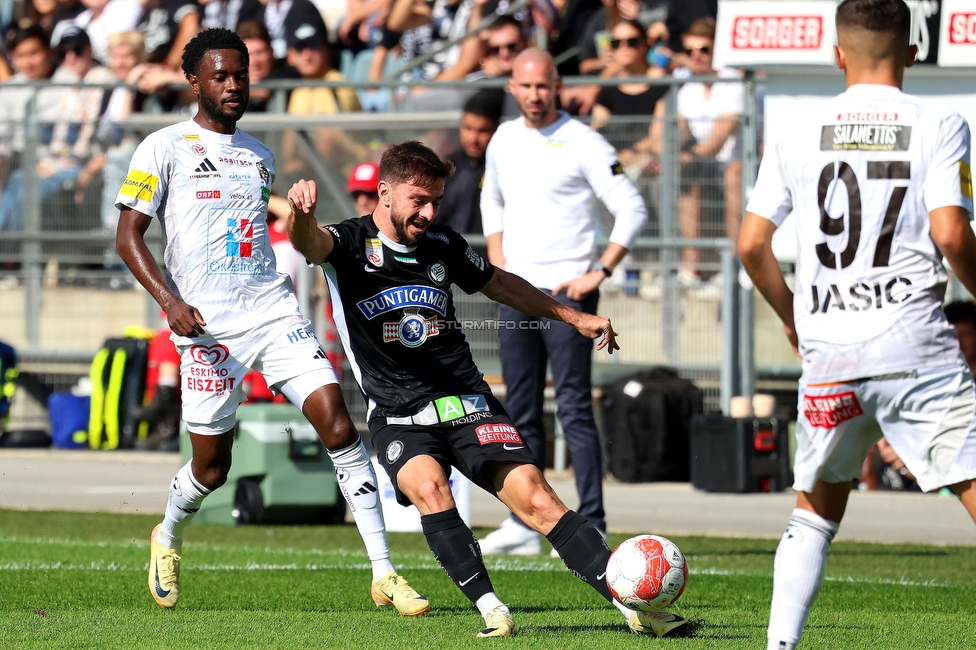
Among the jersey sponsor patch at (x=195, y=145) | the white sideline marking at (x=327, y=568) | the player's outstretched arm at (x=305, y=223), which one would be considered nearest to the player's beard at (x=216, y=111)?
the jersey sponsor patch at (x=195, y=145)

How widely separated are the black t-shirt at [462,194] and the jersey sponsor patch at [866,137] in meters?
7.61

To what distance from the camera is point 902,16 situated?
4.68m

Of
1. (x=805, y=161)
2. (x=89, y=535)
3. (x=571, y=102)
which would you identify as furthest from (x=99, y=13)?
(x=805, y=161)

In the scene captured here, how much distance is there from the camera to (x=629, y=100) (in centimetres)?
1412

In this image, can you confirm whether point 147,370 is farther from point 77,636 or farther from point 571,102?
point 77,636

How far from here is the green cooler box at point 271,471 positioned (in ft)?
34.2

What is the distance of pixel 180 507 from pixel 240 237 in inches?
51.2

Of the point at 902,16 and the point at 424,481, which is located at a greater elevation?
the point at 902,16

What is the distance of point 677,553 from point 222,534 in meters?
5.17

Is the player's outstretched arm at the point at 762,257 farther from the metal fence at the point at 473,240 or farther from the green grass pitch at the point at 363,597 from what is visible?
the metal fence at the point at 473,240

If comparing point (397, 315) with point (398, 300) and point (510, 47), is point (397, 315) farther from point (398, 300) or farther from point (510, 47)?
point (510, 47)

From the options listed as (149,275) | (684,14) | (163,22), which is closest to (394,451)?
(149,275)

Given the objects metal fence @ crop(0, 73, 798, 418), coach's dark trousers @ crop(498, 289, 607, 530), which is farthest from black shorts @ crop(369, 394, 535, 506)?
metal fence @ crop(0, 73, 798, 418)

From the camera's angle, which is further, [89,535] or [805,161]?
[89,535]
